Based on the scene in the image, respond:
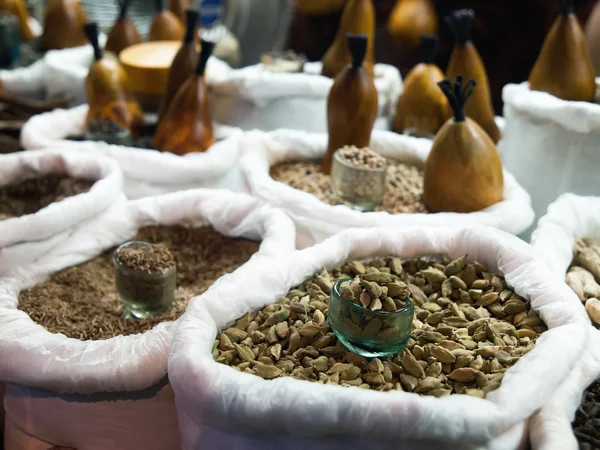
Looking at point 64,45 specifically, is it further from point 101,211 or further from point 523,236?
point 523,236

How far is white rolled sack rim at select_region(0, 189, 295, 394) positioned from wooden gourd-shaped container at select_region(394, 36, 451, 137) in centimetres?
66

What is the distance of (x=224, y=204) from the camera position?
1425 millimetres

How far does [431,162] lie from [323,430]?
2.73ft

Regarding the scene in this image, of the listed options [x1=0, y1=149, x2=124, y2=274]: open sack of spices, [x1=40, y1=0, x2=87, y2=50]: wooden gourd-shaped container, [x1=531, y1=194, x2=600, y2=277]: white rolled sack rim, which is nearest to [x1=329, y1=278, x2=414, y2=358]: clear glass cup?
[x1=531, y1=194, x2=600, y2=277]: white rolled sack rim

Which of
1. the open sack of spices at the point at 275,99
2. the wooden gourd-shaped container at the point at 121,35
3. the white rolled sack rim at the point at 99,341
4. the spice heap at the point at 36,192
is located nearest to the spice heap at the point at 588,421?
the white rolled sack rim at the point at 99,341

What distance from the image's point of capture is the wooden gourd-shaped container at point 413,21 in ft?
7.34

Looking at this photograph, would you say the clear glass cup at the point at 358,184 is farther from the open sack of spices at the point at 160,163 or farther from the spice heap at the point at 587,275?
the spice heap at the point at 587,275

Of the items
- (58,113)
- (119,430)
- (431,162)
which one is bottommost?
(119,430)

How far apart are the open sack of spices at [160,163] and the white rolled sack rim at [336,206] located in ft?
0.26

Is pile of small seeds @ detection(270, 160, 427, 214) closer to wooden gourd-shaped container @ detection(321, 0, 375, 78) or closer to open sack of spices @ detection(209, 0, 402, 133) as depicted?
open sack of spices @ detection(209, 0, 402, 133)

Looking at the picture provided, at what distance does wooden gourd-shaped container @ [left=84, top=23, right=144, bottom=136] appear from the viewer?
1.78 meters

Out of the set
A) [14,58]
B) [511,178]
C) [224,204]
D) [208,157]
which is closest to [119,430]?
[224,204]

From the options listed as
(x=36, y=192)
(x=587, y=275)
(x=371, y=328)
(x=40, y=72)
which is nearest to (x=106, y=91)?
(x=36, y=192)

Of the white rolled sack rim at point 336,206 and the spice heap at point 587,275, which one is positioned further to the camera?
the white rolled sack rim at point 336,206
